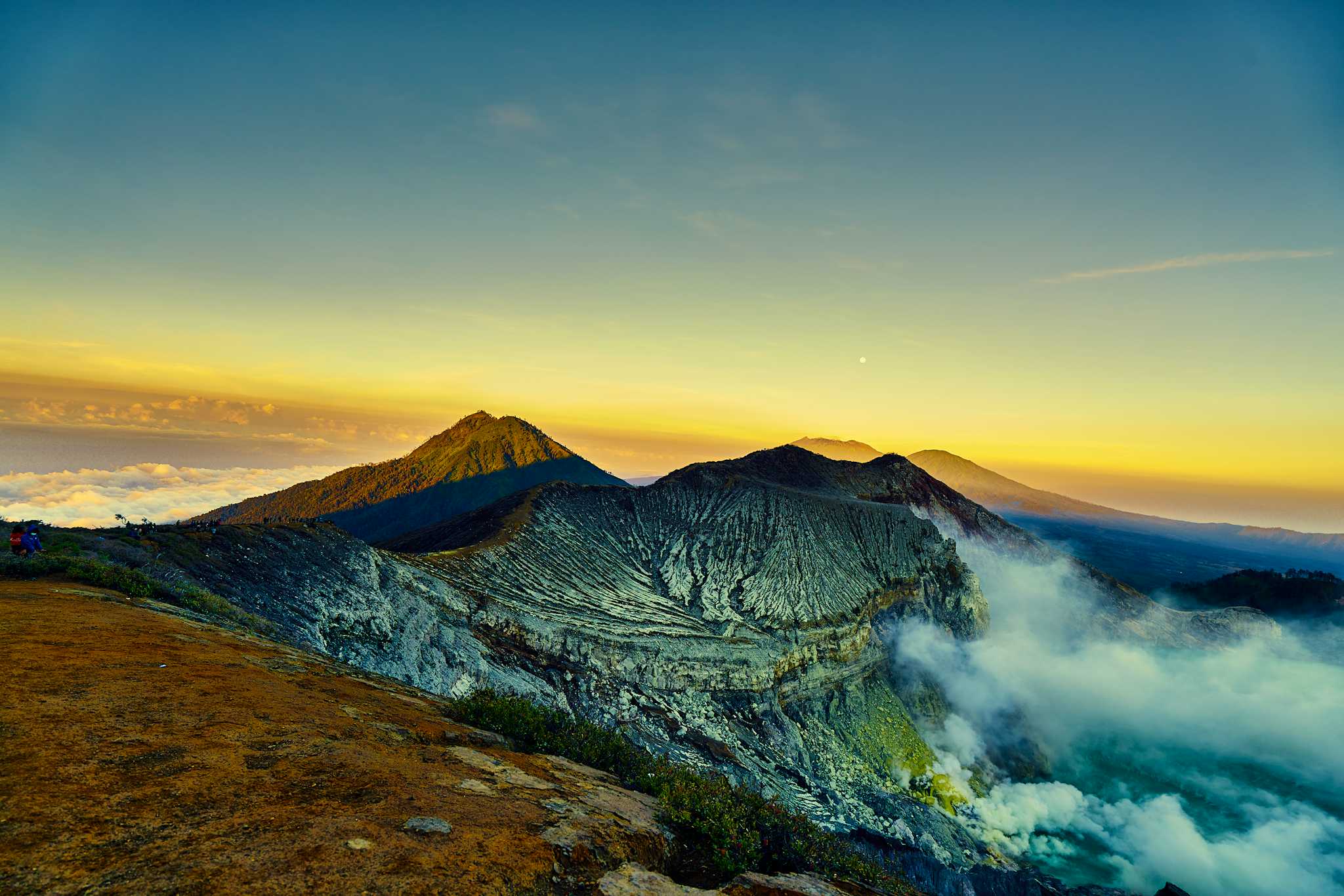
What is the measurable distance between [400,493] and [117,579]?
169 metres

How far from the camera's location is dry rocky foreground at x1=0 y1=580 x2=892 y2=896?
5.34 meters

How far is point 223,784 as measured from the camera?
707 cm

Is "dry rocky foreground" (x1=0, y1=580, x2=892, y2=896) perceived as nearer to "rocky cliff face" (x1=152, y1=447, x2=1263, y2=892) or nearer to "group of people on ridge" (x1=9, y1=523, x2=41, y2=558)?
"group of people on ridge" (x1=9, y1=523, x2=41, y2=558)

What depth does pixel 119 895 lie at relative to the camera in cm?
466

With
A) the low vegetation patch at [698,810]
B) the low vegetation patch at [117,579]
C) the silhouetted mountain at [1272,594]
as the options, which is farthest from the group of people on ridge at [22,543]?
the silhouetted mountain at [1272,594]

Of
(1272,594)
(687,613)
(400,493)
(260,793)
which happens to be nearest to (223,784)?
(260,793)

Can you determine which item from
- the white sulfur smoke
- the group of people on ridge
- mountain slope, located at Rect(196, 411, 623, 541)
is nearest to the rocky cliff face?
the group of people on ridge

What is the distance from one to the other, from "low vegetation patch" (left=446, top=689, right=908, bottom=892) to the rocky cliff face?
16389 millimetres

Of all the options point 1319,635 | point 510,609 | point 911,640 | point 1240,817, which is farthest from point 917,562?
point 1319,635

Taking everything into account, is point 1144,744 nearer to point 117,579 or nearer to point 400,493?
point 117,579

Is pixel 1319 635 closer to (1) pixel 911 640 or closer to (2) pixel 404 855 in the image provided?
(1) pixel 911 640

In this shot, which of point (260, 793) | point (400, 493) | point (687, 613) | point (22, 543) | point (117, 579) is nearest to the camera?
point (260, 793)

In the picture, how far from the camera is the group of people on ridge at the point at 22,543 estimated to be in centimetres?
1733

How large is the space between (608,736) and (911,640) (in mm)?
77687
